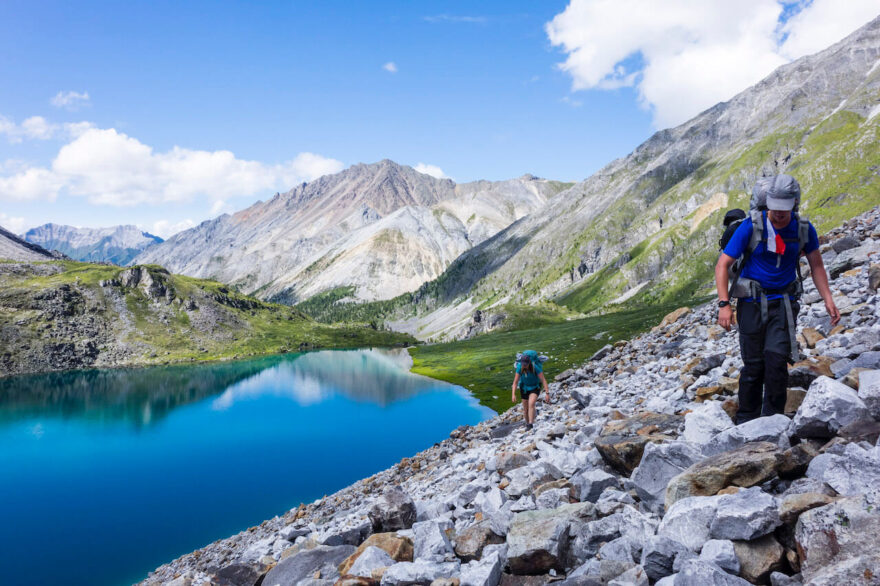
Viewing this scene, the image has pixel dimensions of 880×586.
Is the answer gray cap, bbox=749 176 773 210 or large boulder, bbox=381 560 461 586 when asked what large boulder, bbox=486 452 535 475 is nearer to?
large boulder, bbox=381 560 461 586

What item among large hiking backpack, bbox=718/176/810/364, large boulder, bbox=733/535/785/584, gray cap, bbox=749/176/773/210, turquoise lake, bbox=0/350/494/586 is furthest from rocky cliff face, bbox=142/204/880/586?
A: turquoise lake, bbox=0/350/494/586

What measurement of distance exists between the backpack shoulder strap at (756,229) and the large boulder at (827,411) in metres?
2.96

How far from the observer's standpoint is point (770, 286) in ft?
31.5

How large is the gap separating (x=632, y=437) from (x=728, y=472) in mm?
3690

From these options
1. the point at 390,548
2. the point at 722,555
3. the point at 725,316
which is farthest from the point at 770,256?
the point at 390,548

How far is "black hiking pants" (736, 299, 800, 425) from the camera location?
373 inches

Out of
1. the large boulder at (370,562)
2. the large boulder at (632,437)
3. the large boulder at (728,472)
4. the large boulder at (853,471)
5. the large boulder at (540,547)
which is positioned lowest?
the large boulder at (370,562)

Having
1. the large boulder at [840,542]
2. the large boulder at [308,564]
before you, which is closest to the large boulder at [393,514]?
the large boulder at [308,564]

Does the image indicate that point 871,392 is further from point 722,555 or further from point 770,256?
point 722,555

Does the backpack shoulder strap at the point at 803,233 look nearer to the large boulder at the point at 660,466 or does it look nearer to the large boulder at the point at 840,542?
the large boulder at the point at 660,466

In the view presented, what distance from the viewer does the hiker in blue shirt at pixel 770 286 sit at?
940cm

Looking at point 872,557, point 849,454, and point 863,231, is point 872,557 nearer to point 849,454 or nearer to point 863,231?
point 849,454

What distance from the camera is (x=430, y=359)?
166250mm

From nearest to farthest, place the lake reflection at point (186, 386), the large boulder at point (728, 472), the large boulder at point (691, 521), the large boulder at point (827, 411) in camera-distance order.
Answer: the large boulder at point (691, 521) → the large boulder at point (728, 472) → the large boulder at point (827, 411) → the lake reflection at point (186, 386)
